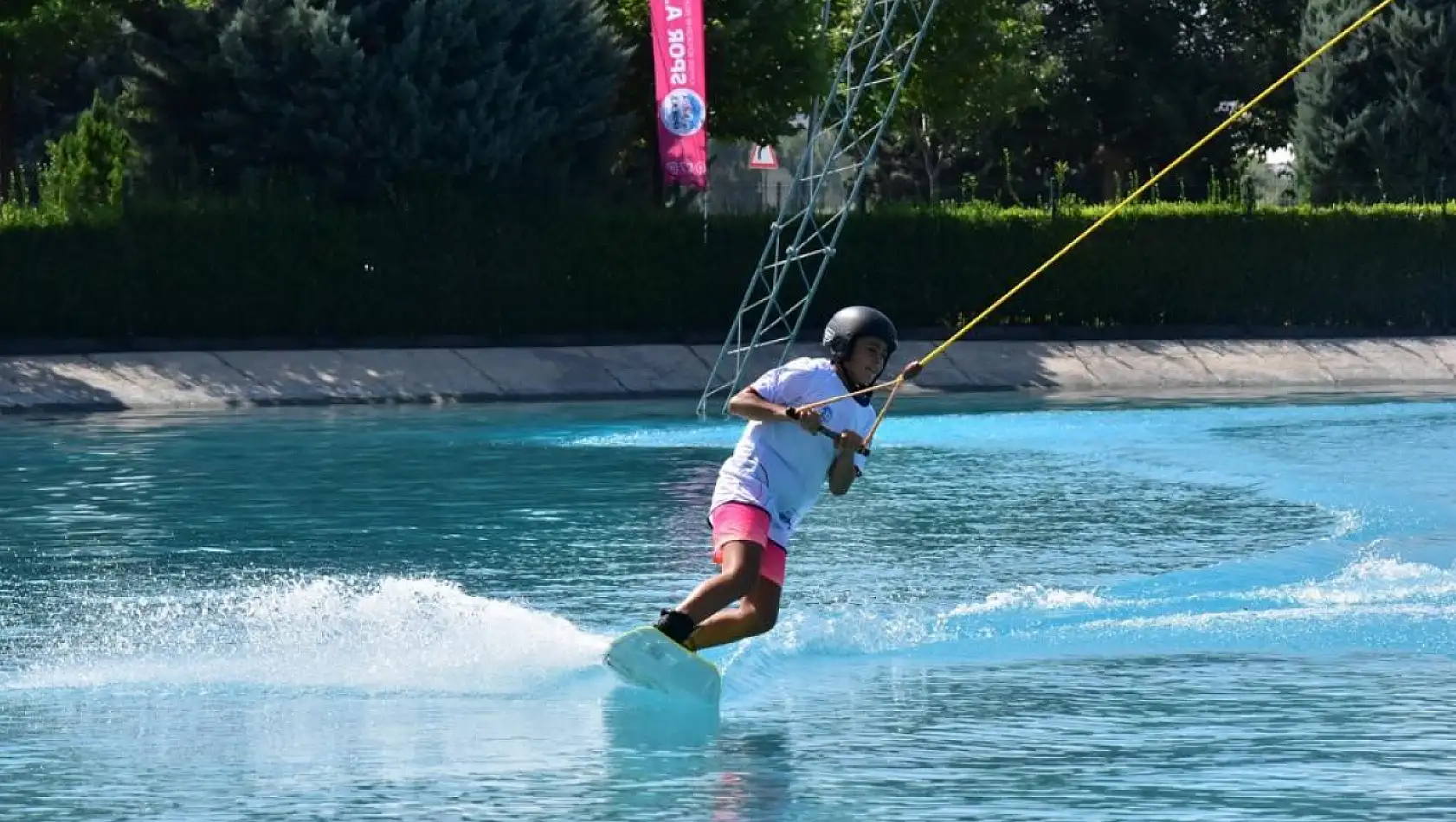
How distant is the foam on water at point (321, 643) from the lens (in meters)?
11.8

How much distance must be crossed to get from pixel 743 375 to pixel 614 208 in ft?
20.1

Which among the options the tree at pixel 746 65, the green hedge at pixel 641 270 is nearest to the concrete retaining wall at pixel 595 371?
the green hedge at pixel 641 270

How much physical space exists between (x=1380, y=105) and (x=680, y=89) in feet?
65.0

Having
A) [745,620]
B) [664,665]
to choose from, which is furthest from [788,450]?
[664,665]

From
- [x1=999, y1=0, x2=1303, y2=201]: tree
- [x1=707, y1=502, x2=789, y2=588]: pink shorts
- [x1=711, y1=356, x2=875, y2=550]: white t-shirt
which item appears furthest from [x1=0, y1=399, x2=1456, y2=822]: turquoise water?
[x1=999, y1=0, x2=1303, y2=201]: tree

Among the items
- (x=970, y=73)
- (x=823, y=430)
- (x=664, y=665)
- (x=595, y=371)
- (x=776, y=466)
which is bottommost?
(x=664, y=665)

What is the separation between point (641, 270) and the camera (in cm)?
4122

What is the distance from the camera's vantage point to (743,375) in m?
36.7

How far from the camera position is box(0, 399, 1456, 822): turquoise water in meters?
9.23

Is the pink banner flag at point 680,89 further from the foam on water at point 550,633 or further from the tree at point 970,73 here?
the foam on water at point 550,633

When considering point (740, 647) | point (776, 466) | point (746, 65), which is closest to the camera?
point (776, 466)

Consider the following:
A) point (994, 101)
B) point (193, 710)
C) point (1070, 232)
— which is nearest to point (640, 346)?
point (1070, 232)

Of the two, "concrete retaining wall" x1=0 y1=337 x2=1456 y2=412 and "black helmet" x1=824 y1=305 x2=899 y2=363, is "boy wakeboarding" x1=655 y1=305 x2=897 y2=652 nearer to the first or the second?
"black helmet" x1=824 y1=305 x2=899 y2=363

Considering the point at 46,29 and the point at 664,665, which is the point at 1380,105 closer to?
the point at 46,29
